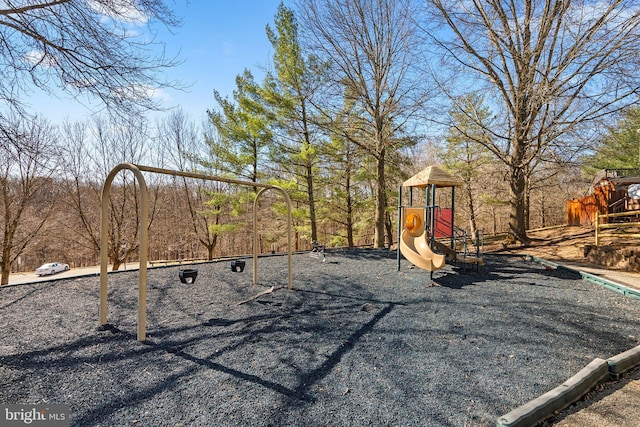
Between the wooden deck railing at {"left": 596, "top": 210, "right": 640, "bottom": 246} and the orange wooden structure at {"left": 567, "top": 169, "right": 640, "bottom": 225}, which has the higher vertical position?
the orange wooden structure at {"left": 567, "top": 169, "right": 640, "bottom": 225}

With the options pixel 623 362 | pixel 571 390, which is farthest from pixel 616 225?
pixel 571 390

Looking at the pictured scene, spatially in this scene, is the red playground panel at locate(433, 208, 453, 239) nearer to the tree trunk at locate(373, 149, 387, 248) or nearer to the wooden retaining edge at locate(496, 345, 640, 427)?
the tree trunk at locate(373, 149, 387, 248)

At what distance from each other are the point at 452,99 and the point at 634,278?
6.07 m

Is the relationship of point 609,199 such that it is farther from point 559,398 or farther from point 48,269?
point 48,269

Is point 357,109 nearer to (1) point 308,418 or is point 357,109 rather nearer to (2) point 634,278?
(2) point 634,278

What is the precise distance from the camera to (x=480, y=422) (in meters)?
1.81

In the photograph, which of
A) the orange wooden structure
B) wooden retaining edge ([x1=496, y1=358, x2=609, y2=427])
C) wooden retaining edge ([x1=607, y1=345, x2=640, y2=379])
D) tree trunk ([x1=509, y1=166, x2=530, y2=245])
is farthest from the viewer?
the orange wooden structure

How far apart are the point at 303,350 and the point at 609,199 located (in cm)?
1520

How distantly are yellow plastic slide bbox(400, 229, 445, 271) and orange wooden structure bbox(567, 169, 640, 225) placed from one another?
827 centimetres

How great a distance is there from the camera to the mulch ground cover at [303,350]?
1941 millimetres

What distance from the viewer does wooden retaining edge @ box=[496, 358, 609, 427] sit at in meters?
1.79

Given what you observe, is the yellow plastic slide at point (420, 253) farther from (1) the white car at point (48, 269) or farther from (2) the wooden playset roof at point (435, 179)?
(1) the white car at point (48, 269)

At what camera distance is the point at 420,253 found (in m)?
6.32

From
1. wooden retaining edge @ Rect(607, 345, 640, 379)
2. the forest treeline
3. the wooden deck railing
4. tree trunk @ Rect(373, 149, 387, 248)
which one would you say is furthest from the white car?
the wooden deck railing
